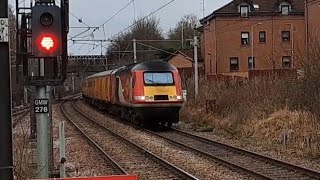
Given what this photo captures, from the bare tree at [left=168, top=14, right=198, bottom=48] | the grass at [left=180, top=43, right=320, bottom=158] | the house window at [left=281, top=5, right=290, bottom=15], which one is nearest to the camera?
the grass at [left=180, top=43, right=320, bottom=158]

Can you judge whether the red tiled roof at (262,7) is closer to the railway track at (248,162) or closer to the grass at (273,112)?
the grass at (273,112)

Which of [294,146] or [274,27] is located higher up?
[274,27]

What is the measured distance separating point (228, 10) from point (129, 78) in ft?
127

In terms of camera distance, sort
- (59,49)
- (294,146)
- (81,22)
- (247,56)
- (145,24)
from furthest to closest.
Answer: (145,24) < (247,56) < (81,22) < (294,146) < (59,49)

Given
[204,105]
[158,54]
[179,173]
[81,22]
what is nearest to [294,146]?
[179,173]

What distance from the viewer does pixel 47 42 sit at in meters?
7.73

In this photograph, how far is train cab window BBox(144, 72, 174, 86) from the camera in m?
24.1

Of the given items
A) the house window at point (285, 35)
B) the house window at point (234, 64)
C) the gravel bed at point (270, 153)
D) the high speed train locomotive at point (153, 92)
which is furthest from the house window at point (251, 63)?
the gravel bed at point (270, 153)

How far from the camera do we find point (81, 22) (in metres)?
39.6

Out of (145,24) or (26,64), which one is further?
(145,24)

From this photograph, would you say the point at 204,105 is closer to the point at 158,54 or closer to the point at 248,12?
the point at 248,12

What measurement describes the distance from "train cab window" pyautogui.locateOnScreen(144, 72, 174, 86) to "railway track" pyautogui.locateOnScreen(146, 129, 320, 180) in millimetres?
4469

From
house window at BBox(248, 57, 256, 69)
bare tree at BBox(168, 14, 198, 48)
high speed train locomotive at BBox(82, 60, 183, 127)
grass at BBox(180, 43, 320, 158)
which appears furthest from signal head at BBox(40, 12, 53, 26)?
bare tree at BBox(168, 14, 198, 48)

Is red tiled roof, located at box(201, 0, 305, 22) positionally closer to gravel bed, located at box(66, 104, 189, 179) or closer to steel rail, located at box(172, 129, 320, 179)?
gravel bed, located at box(66, 104, 189, 179)
